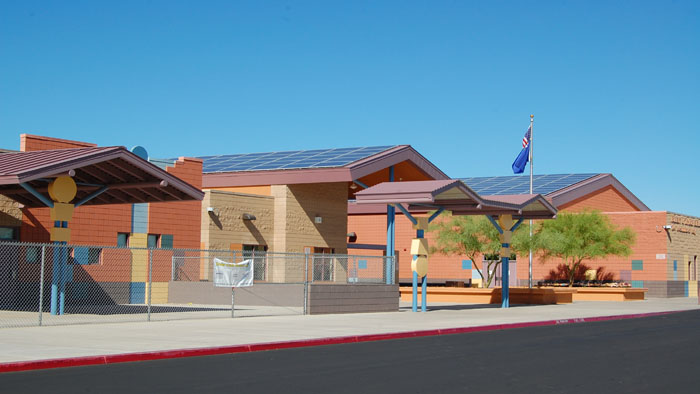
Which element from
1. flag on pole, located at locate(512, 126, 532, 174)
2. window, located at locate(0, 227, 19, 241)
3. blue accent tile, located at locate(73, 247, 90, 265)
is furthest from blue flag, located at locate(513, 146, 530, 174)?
window, located at locate(0, 227, 19, 241)

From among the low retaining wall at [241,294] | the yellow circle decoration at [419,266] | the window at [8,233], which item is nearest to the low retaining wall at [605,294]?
the yellow circle decoration at [419,266]

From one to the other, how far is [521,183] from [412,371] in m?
49.0

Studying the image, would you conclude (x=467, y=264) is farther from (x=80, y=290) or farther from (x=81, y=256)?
(x=80, y=290)

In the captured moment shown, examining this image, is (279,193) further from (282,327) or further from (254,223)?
(282,327)

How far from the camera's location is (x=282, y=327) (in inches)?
826

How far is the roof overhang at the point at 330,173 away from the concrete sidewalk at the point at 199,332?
9.76m

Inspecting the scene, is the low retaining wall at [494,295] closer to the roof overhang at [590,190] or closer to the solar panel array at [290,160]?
the solar panel array at [290,160]

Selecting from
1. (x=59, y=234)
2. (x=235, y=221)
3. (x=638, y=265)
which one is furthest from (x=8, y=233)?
(x=638, y=265)

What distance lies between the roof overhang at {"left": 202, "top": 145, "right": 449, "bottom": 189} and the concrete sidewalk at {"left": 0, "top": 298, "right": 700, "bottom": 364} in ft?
32.0

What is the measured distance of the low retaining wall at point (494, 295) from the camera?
132ft

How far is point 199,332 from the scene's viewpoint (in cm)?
1886

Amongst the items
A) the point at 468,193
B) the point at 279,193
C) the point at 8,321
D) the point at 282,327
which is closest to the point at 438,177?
the point at 279,193

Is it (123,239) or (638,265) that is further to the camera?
(638,265)

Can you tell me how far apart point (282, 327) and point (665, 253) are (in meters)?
38.6
